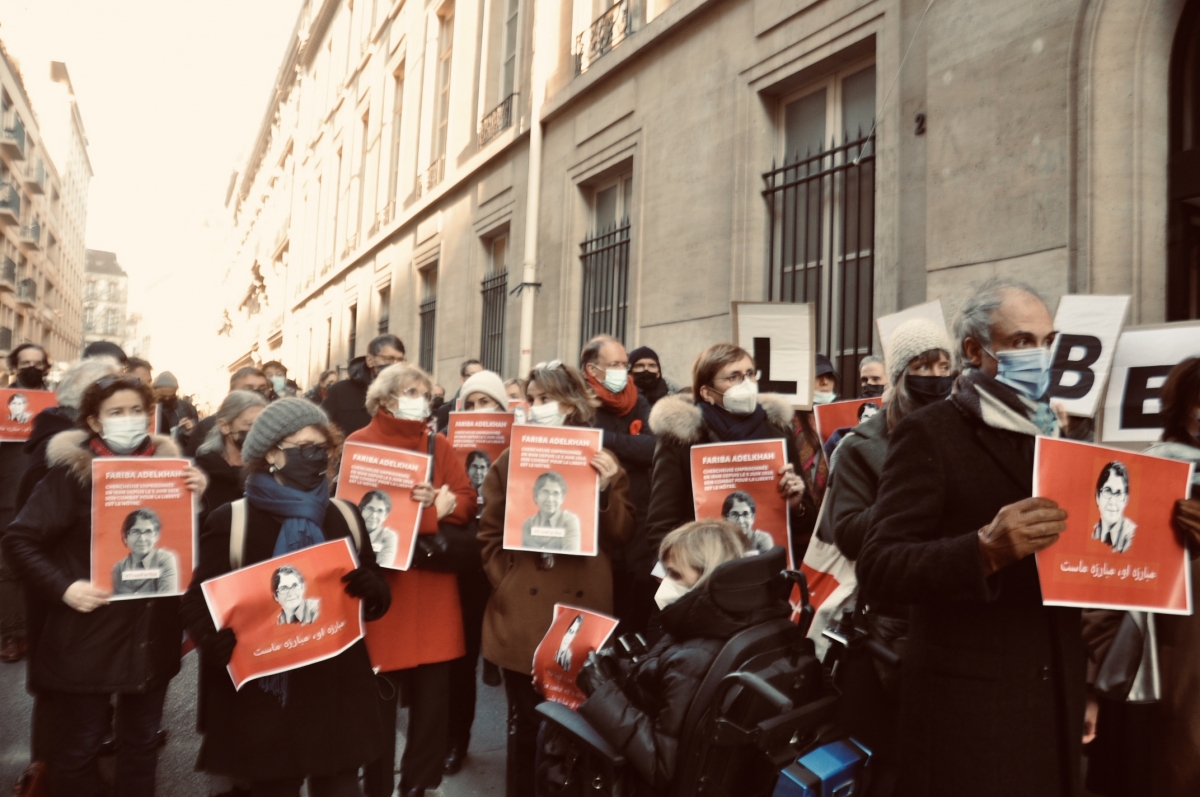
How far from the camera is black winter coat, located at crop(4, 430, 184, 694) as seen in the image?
3.36 m

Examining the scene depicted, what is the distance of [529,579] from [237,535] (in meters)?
1.30

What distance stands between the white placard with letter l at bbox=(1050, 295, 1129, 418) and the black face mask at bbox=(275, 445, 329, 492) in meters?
2.93

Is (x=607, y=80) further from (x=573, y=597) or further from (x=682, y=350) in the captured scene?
(x=573, y=597)

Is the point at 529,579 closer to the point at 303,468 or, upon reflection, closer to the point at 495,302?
Answer: the point at 303,468

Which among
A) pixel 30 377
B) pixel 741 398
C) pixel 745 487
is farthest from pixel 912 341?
pixel 30 377

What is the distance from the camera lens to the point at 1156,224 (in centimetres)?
510

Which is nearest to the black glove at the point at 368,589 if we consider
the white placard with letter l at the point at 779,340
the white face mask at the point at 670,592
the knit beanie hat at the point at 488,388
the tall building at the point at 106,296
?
the white face mask at the point at 670,592

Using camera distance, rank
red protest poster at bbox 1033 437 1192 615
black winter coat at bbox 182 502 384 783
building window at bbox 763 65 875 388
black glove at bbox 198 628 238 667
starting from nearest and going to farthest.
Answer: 1. red protest poster at bbox 1033 437 1192 615
2. black glove at bbox 198 628 238 667
3. black winter coat at bbox 182 502 384 783
4. building window at bbox 763 65 875 388

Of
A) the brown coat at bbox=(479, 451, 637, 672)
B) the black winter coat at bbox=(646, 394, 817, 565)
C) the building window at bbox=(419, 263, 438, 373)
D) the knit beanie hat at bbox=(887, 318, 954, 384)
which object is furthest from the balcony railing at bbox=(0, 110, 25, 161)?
the knit beanie hat at bbox=(887, 318, 954, 384)

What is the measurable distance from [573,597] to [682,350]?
5.23m

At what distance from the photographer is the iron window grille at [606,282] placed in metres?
10.5

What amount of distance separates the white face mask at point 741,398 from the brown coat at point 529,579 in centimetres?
55

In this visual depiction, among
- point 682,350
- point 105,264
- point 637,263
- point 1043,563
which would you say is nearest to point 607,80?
point 637,263

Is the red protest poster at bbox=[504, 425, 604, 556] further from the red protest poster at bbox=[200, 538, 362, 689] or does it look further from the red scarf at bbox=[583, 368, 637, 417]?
the red protest poster at bbox=[200, 538, 362, 689]
